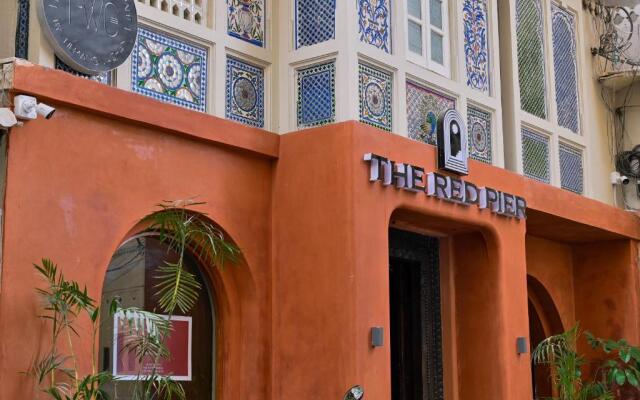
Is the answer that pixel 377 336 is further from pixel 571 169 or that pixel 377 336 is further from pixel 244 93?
pixel 571 169

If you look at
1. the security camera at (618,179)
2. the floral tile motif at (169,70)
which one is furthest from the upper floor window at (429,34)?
Answer: the security camera at (618,179)

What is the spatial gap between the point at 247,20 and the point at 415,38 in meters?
1.76

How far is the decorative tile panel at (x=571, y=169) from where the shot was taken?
43.3 feet

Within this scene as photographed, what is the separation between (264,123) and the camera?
9.76 m

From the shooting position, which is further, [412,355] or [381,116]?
[412,355]

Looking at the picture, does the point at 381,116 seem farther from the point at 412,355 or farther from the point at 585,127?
the point at 585,127

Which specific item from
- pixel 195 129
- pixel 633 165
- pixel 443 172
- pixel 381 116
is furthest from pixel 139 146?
pixel 633 165

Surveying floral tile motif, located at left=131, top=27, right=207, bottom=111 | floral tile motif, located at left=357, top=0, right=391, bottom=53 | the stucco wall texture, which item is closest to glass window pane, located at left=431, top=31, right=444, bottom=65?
floral tile motif, located at left=357, top=0, right=391, bottom=53

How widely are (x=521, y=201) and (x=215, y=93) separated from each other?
380 cm

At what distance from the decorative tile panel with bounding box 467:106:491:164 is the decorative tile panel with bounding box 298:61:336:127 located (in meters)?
2.22

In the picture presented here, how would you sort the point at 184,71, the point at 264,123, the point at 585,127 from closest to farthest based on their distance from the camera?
the point at 184,71 → the point at 264,123 → the point at 585,127

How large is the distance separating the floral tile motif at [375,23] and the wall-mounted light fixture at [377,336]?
2570 millimetres

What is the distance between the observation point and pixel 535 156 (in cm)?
1255

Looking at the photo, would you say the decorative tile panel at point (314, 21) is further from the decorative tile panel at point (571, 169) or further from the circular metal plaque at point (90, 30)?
the decorative tile panel at point (571, 169)
